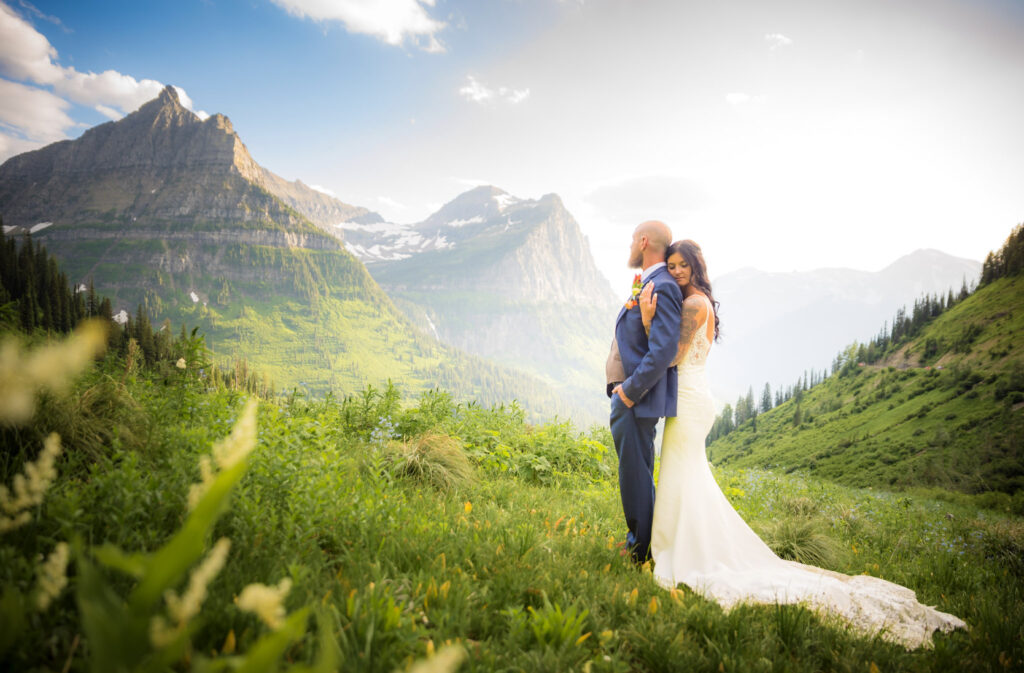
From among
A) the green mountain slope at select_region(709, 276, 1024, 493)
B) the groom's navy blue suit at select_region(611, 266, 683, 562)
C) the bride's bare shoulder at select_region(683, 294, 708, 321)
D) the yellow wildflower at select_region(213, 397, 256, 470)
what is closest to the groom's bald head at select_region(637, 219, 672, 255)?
the groom's navy blue suit at select_region(611, 266, 683, 562)

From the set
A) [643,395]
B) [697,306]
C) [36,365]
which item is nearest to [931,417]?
[697,306]

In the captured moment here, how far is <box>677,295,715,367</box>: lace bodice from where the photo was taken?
508cm

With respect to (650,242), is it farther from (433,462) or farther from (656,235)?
(433,462)

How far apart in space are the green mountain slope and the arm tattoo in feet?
155

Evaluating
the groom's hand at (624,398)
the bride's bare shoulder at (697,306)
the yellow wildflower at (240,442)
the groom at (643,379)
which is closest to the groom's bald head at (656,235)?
the groom at (643,379)

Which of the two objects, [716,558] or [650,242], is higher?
[650,242]

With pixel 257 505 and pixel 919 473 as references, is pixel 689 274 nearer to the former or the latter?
pixel 257 505

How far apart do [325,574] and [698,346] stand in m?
4.34

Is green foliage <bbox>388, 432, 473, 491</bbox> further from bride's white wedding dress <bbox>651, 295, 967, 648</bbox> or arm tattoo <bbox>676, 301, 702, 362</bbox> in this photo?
arm tattoo <bbox>676, 301, 702, 362</bbox>

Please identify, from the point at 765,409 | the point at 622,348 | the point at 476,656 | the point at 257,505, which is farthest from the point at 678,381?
the point at 765,409

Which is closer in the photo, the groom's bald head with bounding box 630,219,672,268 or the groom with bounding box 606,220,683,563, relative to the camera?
the groom with bounding box 606,220,683,563

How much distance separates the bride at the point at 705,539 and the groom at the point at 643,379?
15 centimetres

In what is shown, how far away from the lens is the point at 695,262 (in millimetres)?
5211

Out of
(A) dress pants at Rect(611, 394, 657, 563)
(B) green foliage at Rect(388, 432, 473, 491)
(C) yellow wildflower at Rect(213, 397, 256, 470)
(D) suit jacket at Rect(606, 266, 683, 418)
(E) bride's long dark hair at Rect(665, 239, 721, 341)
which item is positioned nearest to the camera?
(C) yellow wildflower at Rect(213, 397, 256, 470)
